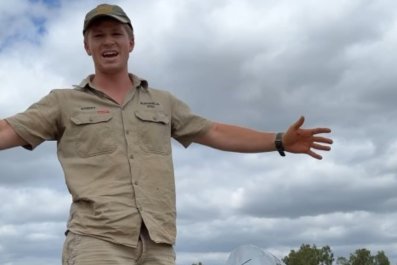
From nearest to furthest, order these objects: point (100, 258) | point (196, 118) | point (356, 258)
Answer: point (100, 258) < point (196, 118) < point (356, 258)

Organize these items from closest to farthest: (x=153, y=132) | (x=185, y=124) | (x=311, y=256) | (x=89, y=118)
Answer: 1. (x=89, y=118)
2. (x=153, y=132)
3. (x=185, y=124)
4. (x=311, y=256)

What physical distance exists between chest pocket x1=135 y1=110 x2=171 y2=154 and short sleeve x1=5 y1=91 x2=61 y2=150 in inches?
21.3

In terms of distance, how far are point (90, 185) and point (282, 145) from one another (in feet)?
4.83

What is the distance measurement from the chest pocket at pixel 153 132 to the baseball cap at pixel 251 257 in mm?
1294

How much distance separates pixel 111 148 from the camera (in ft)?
15.5

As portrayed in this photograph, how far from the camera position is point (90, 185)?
4.65 metres

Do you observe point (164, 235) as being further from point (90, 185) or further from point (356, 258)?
point (356, 258)

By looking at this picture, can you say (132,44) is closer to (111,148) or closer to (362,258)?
(111,148)

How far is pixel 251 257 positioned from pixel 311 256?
2069 inches

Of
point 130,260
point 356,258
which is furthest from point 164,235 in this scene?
point 356,258

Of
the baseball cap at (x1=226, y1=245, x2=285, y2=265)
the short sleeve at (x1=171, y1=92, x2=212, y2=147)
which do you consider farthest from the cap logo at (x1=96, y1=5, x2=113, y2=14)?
the baseball cap at (x1=226, y1=245, x2=285, y2=265)

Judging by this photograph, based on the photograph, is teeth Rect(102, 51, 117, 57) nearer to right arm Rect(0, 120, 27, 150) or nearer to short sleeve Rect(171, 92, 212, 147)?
short sleeve Rect(171, 92, 212, 147)

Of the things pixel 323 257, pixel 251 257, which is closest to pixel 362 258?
pixel 323 257

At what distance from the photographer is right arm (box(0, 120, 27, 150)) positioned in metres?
4.73
